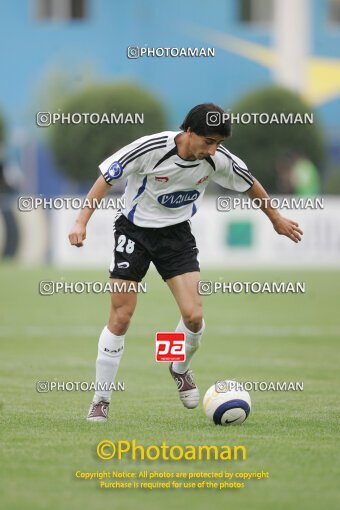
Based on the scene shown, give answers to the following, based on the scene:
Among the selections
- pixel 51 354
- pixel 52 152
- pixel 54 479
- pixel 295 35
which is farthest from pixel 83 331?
pixel 295 35

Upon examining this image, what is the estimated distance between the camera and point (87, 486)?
638 cm

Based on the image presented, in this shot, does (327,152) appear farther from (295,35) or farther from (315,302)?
(315,302)

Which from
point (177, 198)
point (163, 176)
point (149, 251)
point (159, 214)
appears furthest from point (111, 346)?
point (163, 176)

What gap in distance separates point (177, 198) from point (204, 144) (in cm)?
63

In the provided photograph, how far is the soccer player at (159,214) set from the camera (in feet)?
28.1

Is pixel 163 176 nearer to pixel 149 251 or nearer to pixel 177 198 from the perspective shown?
pixel 177 198

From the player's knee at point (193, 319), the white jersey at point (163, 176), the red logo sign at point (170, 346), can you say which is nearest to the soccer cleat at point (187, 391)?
the red logo sign at point (170, 346)

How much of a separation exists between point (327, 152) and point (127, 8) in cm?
966

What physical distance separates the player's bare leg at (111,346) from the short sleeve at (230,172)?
110 centimetres

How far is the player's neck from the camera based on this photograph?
28.3 ft

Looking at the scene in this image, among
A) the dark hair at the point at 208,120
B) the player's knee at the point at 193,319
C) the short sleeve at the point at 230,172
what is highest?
the dark hair at the point at 208,120

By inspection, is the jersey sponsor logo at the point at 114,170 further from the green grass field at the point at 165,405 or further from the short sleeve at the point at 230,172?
the green grass field at the point at 165,405

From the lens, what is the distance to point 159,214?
8.87 metres

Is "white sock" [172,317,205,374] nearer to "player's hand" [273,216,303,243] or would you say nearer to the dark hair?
"player's hand" [273,216,303,243]
